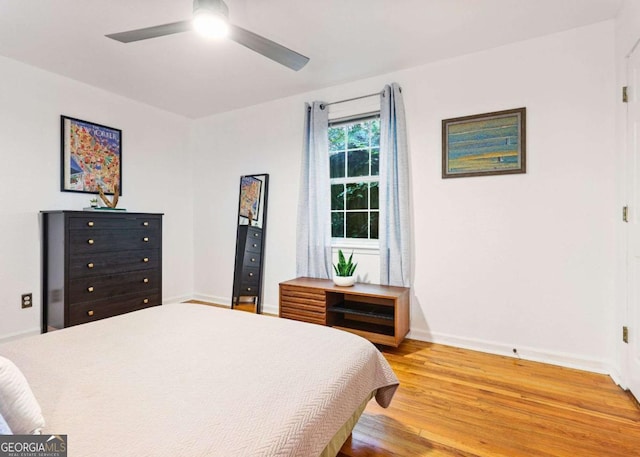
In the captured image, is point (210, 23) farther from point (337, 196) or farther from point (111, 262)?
point (111, 262)

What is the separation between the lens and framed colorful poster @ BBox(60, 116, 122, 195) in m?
3.23

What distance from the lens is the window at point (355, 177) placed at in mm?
3361

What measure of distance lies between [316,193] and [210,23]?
1.93 meters

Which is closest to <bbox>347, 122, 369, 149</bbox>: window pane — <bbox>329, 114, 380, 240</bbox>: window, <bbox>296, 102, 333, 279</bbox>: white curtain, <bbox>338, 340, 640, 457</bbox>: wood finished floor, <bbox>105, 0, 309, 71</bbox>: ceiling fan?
<bbox>329, 114, 380, 240</bbox>: window

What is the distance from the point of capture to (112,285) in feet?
10.0

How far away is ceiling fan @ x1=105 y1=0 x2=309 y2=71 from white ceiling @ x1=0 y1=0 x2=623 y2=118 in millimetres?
338

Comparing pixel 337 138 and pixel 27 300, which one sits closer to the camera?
pixel 27 300

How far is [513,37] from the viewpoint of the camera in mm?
2555

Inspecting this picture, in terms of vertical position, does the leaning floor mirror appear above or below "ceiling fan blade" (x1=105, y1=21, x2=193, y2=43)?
below

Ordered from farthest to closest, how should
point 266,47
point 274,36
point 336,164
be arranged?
point 336,164
point 274,36
point 266,47

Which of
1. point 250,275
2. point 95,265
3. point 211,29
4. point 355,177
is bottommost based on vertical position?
point 250,275

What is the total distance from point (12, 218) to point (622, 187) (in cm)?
483

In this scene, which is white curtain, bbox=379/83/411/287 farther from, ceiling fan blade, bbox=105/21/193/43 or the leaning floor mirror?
ceiling fan blade, bbox=105/21/193/43

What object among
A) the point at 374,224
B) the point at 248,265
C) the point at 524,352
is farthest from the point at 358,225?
the point at 524,352
